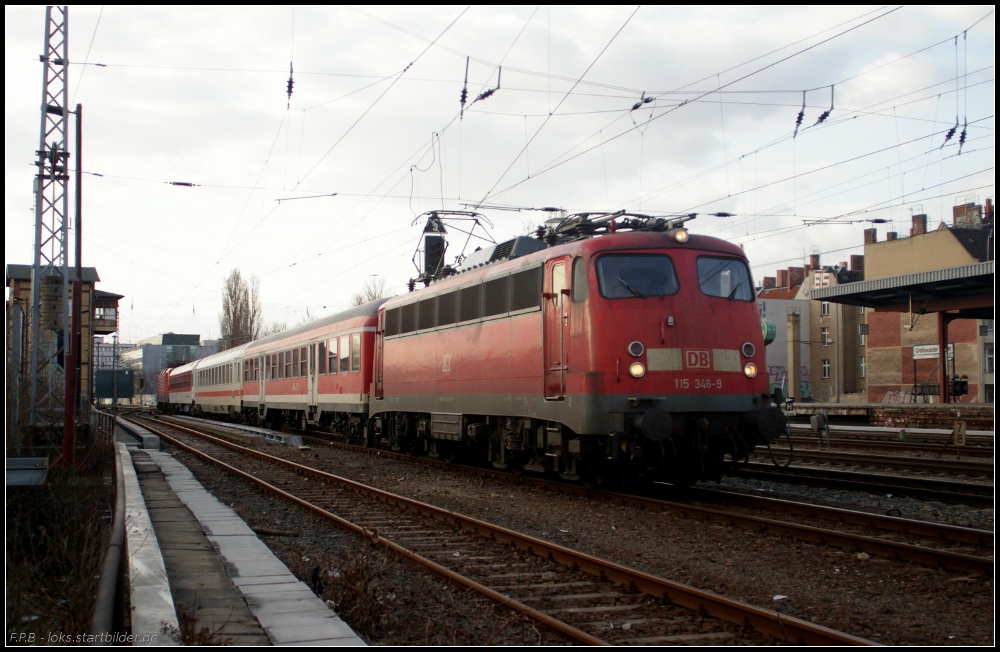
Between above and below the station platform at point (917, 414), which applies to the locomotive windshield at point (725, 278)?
above

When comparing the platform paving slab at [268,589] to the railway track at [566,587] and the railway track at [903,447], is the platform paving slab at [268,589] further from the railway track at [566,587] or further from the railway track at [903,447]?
the railway track at [903,447]

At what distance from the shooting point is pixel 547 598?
6.74 meters

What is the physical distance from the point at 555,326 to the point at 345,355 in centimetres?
1172

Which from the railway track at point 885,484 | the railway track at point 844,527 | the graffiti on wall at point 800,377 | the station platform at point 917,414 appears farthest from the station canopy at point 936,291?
the graffiti on wall at point 800,377

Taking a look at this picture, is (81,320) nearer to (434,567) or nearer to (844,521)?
(434,567)

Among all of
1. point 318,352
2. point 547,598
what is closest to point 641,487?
point 547,598

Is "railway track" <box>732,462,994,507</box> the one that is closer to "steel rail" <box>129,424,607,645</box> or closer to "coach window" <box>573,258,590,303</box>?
"coach window" <box>573,258,590,303</box>

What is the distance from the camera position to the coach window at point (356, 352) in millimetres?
21188

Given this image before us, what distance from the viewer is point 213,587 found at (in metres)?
7.04

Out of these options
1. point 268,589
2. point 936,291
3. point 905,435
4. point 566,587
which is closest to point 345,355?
point 905,435

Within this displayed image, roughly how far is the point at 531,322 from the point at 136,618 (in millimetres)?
7524

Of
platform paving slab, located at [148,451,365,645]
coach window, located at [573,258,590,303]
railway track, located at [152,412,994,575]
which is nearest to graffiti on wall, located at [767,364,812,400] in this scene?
railway track, located at [152,412,994,575]

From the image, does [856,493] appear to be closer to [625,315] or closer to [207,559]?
[625,315]

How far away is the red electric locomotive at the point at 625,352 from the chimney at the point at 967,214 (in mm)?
48682
